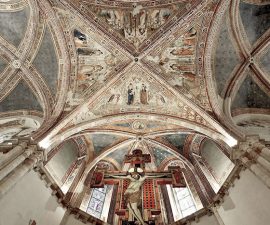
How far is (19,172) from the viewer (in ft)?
23.8

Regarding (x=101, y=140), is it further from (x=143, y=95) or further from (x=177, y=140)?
(x=177, y=140)

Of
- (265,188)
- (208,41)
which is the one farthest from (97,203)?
(208,41)

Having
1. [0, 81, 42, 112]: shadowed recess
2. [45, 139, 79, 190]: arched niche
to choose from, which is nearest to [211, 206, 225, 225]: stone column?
[45, 139, 79, 190]: arched niche

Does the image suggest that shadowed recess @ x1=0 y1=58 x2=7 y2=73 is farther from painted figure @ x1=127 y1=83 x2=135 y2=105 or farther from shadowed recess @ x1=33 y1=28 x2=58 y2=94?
painted figure @ x1=127 y1=83 x2=135 y2=105

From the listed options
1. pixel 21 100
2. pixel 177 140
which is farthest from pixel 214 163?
pixel 21 100

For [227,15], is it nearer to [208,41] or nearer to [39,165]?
[208,41]

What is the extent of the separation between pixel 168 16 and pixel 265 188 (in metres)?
7.43

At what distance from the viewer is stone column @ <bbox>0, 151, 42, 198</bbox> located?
6619 mm

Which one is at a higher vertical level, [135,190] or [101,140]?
[101,140]

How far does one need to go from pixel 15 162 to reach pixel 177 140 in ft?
25.6

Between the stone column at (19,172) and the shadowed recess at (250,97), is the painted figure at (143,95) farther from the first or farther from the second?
the stone column at (19,172)

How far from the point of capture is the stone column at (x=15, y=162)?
6.79 metres

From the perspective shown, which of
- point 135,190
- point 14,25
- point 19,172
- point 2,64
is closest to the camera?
point 19,172

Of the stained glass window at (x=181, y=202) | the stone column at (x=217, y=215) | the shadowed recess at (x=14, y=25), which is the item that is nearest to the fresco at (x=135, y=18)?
the shadowed recess at (x=14, y=25)
